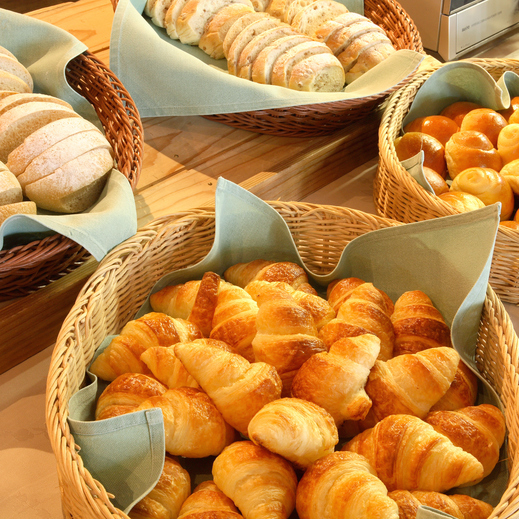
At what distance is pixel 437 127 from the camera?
1232 millimetres

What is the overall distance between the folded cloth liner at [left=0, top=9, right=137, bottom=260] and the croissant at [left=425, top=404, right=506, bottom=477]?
1.77 ft

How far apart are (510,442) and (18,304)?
78 centimetres

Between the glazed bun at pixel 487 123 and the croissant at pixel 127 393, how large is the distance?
915 millimetres

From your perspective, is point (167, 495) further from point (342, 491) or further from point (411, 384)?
point (411, 384)

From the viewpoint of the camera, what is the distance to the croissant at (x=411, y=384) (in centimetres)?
69

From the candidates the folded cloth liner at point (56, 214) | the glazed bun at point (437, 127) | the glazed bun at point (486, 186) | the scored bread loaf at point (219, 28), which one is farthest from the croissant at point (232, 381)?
the scored bread loaf at point (219, 28)

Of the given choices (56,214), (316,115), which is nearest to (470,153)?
(316,115)

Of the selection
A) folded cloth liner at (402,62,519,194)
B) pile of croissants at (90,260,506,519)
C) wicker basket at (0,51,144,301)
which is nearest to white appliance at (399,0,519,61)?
folded cloth liner at (402,62,519,194)

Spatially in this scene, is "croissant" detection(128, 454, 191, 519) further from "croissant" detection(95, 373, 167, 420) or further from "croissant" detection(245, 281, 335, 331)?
"croissant" detection(245, 281, 335, 331)

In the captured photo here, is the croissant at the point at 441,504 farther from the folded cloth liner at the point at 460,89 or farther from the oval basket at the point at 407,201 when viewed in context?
the folded cloth liner at the point at 460,89

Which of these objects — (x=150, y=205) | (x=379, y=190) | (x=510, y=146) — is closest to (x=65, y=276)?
(x=150, y=205)

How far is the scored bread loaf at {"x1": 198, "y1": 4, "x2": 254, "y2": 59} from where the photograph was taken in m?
1.41

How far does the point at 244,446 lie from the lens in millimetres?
643

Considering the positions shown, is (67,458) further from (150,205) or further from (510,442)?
(150,205)
